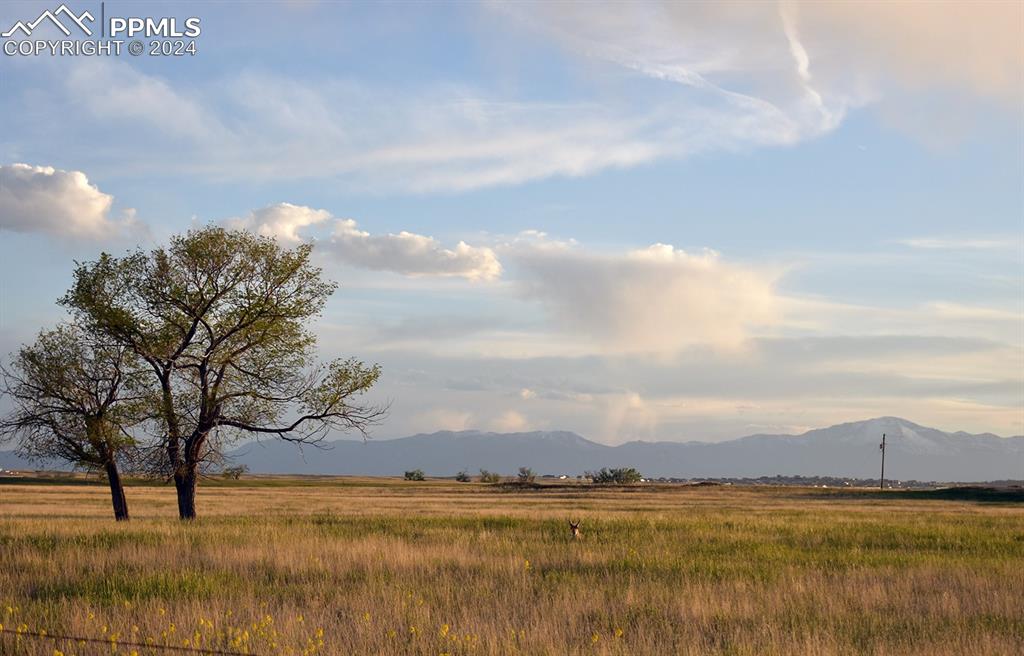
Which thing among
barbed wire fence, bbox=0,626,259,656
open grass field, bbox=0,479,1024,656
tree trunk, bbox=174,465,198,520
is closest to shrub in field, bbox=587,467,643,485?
tree trunk, bbox=174,465,198,520

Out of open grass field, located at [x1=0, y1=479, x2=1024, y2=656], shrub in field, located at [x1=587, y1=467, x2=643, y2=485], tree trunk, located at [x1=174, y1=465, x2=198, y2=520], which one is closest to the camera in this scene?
open grass field, located at [x1=0, y1=479, x2=1024, y2=656]

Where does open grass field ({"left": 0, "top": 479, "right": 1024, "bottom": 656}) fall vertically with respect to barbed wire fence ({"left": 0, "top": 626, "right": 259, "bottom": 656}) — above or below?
below

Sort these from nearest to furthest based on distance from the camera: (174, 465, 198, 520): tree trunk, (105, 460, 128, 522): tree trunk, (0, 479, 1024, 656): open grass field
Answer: (0, 479, 1024, 656): open grass field
(174, 465, 198, 520): tree trunk
(105, 460, 128, 522): tree trunk

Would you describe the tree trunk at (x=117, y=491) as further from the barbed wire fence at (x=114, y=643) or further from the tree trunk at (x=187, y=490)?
the barbed wire fence at (x=114, y=643)

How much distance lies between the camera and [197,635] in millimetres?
10305

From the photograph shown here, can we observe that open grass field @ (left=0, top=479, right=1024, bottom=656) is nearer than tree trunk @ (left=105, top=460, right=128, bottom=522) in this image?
Yes

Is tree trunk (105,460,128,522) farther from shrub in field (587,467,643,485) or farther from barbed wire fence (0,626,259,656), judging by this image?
shrub in field (587,467,643,485)

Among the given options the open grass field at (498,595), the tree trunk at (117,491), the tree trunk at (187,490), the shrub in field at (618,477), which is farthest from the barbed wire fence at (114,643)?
the shrub in field at (618,477)

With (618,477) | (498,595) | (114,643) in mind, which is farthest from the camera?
(618,477)

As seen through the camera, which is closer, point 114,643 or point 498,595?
point 114,643

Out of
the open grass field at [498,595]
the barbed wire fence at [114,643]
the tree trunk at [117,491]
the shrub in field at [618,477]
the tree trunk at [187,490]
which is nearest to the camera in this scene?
the barbed wire fence at [114,643]

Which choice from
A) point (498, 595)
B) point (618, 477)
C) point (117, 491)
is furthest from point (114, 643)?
point (618, 477)

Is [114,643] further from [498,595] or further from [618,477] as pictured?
[618,477]

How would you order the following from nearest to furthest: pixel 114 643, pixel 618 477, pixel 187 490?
pixel 114 643
pixel 187 490
pixel 618 477
